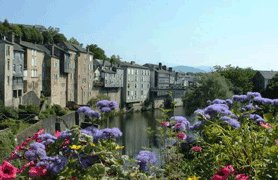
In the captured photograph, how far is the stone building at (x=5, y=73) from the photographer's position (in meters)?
46.4

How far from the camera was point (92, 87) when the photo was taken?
77.4 m

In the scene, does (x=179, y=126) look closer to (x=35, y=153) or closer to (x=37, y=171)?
(x=35, y=153)

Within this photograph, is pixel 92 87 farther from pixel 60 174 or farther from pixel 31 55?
pixel 60 174

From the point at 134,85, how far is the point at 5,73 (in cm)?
4785

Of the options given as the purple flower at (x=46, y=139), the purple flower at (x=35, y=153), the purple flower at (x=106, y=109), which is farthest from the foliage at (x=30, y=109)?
the purple flower at (x=35, y=153)

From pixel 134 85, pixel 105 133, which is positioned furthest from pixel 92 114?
pixel 134 85

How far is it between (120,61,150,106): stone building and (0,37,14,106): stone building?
3992 centimetres

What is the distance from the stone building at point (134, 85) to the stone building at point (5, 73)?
39.9m

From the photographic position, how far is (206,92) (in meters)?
50.8

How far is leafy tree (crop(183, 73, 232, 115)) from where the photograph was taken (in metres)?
50.1

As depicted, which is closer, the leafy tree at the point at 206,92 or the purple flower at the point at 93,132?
the purple flower at the point at 93,132

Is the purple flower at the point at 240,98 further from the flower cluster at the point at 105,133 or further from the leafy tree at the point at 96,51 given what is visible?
the leafy tree at the point at 96,51

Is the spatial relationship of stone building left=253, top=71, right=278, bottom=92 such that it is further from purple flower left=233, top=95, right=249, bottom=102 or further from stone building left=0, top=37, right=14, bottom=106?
purple flower left=233, top=95, right=249, bottom=102

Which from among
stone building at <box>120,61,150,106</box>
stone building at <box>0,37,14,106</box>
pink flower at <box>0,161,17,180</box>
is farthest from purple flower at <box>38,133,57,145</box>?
stone building at <box>120,61,150,106</box>
